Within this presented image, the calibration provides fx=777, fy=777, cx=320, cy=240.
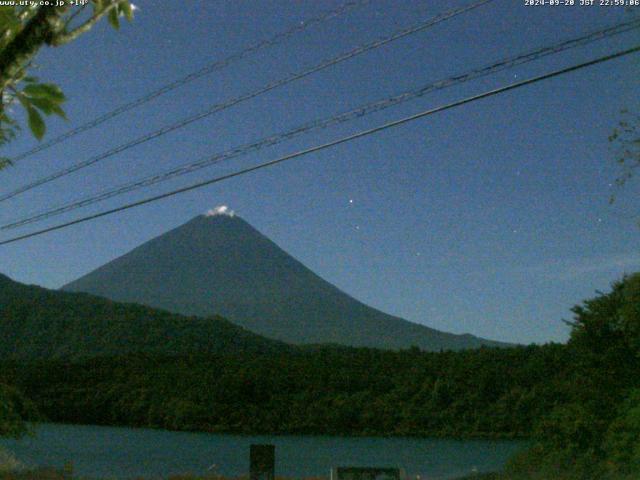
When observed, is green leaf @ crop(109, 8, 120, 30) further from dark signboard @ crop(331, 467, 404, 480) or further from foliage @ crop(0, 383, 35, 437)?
foliage @ crop(0, 383, 35, 437)

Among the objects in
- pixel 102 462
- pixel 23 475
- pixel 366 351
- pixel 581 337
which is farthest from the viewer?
pixel 366 351

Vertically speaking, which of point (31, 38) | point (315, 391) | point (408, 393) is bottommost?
point (408, 393)

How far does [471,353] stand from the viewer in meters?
21.9

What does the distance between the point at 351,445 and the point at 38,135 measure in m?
17.6

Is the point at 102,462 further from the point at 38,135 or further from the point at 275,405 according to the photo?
the point at 38,135

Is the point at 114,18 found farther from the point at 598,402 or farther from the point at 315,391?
the point at 315,391

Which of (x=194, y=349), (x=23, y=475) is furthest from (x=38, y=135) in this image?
(x=194, y=349)

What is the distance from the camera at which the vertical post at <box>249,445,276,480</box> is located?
10922mm

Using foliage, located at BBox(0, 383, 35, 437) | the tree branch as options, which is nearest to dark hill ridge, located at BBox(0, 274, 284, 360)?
foliage, located at BBox(0, 383, 35, 437)

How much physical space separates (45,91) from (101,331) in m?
36.8

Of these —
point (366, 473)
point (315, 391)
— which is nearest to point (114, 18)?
point (366, 473)

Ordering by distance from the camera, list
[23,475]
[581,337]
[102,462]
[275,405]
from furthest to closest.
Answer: [275,405] < [102,462] < [581,337] < [23,475]

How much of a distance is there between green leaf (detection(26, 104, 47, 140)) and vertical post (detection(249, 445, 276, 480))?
7.30 metres

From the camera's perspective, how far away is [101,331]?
1558 inches
